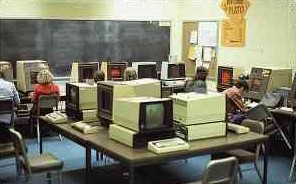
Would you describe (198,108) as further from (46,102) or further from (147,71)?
(147,71)

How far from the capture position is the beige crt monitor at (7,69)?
7154 mm

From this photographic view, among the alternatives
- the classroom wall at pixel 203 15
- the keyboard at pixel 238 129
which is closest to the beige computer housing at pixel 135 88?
the keyboard at pixel 238 129

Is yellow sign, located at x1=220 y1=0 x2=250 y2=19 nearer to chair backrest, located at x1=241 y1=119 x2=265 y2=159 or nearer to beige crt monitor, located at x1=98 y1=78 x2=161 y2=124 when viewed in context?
chair backrest, located at x1=241 y1=119 x2=265 y2=159

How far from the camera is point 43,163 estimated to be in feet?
14.5

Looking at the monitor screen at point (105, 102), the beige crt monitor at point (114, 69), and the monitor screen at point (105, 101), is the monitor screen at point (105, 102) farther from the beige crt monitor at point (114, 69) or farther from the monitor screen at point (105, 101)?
the beige crt monitor at point (114, 69)

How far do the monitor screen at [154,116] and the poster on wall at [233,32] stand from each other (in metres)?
4.16

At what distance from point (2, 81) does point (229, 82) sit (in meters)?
3.41

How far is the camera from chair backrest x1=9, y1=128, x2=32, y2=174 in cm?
413

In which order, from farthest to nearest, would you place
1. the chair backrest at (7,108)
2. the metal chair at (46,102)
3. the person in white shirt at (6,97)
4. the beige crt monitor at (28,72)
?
the beige crt monitor at (28,72), the metal chair at (46,102), the chair backrest at (7,108), the person in white shirt at (6,97)

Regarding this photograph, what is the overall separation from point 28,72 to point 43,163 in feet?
10.5

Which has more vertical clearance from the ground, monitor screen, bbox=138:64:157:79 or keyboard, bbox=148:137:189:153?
monitor screen, bbox=138:64:157:79

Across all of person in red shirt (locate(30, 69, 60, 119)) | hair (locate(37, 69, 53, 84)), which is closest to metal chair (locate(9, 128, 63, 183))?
person in red shirt (locate(30, 69, 60, 119))

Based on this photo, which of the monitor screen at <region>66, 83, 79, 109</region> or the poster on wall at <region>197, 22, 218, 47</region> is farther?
the poster on wall at <region>197, 22, 218, 47</region>

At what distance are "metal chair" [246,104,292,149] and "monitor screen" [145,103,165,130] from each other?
204 cm
